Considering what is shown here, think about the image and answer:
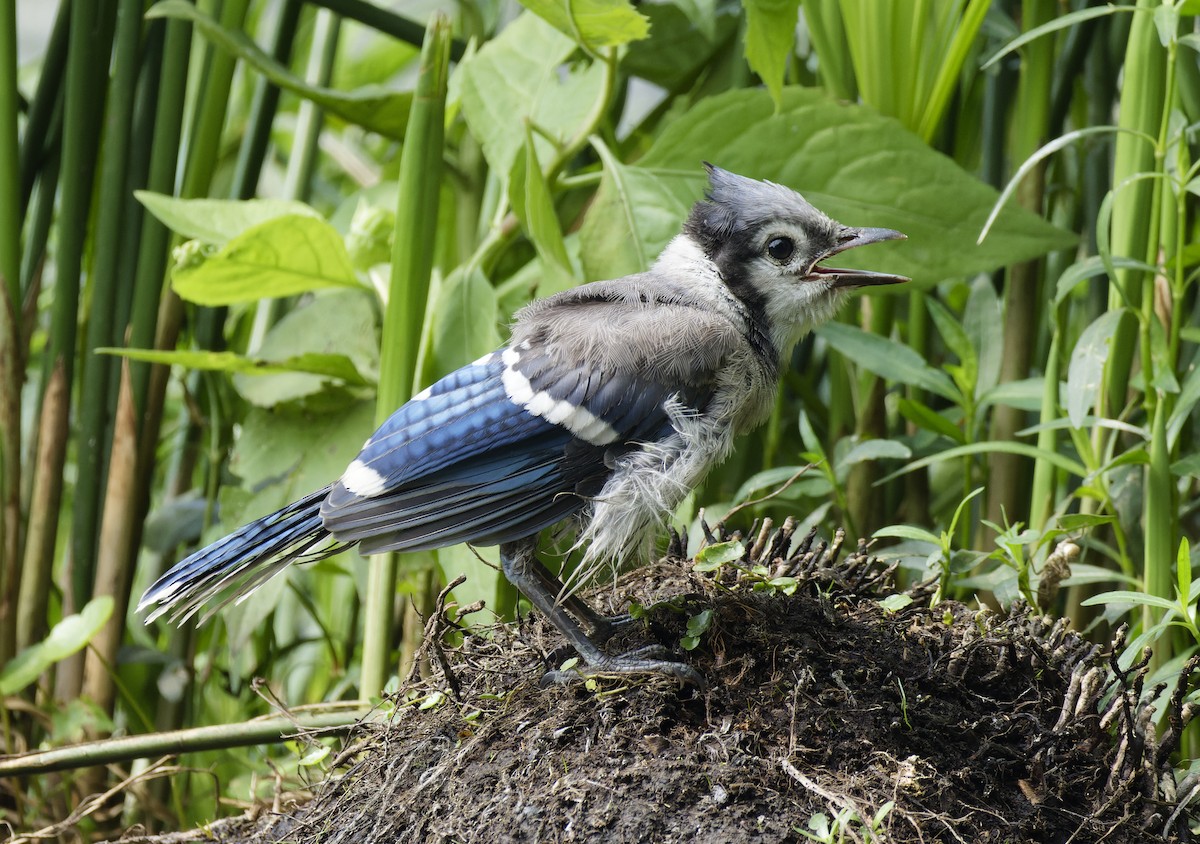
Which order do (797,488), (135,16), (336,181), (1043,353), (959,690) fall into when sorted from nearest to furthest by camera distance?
(959,690) → (797,488) → (135,16) → (1043,353) → (336,181)

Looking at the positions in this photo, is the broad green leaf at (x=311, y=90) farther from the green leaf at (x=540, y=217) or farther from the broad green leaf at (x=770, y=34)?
the broad green leaf at (x=770, y=34)

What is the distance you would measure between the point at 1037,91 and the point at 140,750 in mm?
1395

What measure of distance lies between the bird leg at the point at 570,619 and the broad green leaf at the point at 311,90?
0.74 metres

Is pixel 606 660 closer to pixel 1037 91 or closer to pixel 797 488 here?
pixel 797 488

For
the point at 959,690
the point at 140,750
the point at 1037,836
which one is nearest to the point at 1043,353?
the point at 959,690

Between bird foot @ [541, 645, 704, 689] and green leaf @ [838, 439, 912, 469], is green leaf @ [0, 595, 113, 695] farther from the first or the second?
green leaf @ [838, 439, 912, 469]

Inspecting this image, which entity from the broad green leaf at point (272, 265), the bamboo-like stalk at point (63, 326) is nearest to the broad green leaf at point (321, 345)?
the broad green leaf at point (272, 265)

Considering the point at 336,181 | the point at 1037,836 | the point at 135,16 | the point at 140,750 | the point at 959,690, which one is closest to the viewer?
the point at 1037,836

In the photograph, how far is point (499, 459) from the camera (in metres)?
1.27

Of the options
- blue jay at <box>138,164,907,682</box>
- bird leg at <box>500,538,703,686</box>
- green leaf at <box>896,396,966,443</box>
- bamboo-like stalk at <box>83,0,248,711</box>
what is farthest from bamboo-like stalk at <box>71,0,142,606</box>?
green leaf at <box>896,396,966,443</box>

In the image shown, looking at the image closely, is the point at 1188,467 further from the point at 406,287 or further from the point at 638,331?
the point at 406,287

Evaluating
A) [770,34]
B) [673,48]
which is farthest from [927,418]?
[673,48]

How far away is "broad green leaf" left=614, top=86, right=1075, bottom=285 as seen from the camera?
152 cm

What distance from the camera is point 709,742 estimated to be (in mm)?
1037
